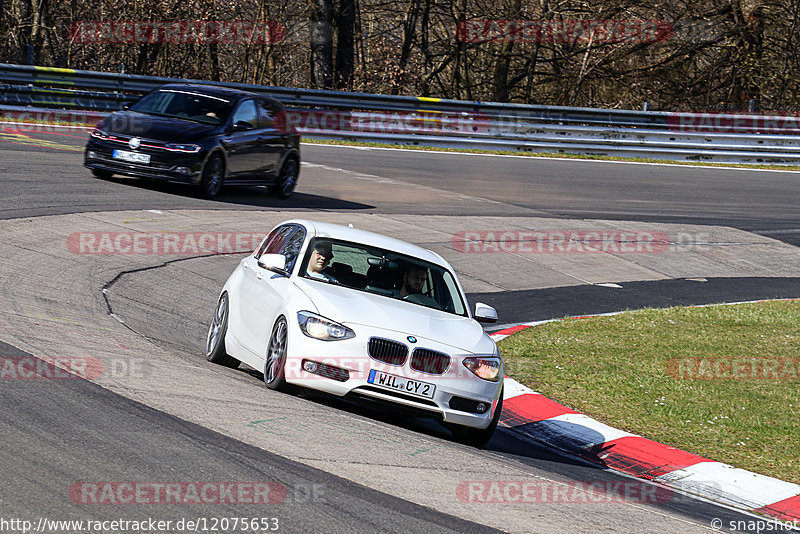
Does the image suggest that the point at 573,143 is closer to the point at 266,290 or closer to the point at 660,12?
the point at 660,12

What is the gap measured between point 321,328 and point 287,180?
1173cm

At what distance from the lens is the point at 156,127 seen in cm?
1692

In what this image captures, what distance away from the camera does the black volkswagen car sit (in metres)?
16.7

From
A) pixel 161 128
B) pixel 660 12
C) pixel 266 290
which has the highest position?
pixel 660 12

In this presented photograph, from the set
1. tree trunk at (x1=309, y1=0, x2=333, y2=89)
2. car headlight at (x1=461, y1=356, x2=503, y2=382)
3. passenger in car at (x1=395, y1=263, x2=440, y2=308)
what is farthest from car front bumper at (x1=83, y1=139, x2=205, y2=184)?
tree trunk at (x1=309, y1=0, x2=333, y2=89)

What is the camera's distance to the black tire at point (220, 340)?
9109 millimetres

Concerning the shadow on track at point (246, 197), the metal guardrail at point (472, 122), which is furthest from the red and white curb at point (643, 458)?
the metal guardrail at point (472, 122)

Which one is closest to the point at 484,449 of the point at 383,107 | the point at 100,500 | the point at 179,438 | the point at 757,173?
the point at 179,438

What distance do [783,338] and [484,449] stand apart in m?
5.74

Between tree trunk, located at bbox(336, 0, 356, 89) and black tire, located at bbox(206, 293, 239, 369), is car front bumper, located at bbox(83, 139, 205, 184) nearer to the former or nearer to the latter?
black tire, located at bbox(206, 293, 239, 369)

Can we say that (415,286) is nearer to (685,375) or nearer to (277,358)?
(277,358)

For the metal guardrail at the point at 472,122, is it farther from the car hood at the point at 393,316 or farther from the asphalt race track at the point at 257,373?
the car hood at the point at 393,316

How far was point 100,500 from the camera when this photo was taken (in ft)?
16.0

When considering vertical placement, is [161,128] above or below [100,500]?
above
